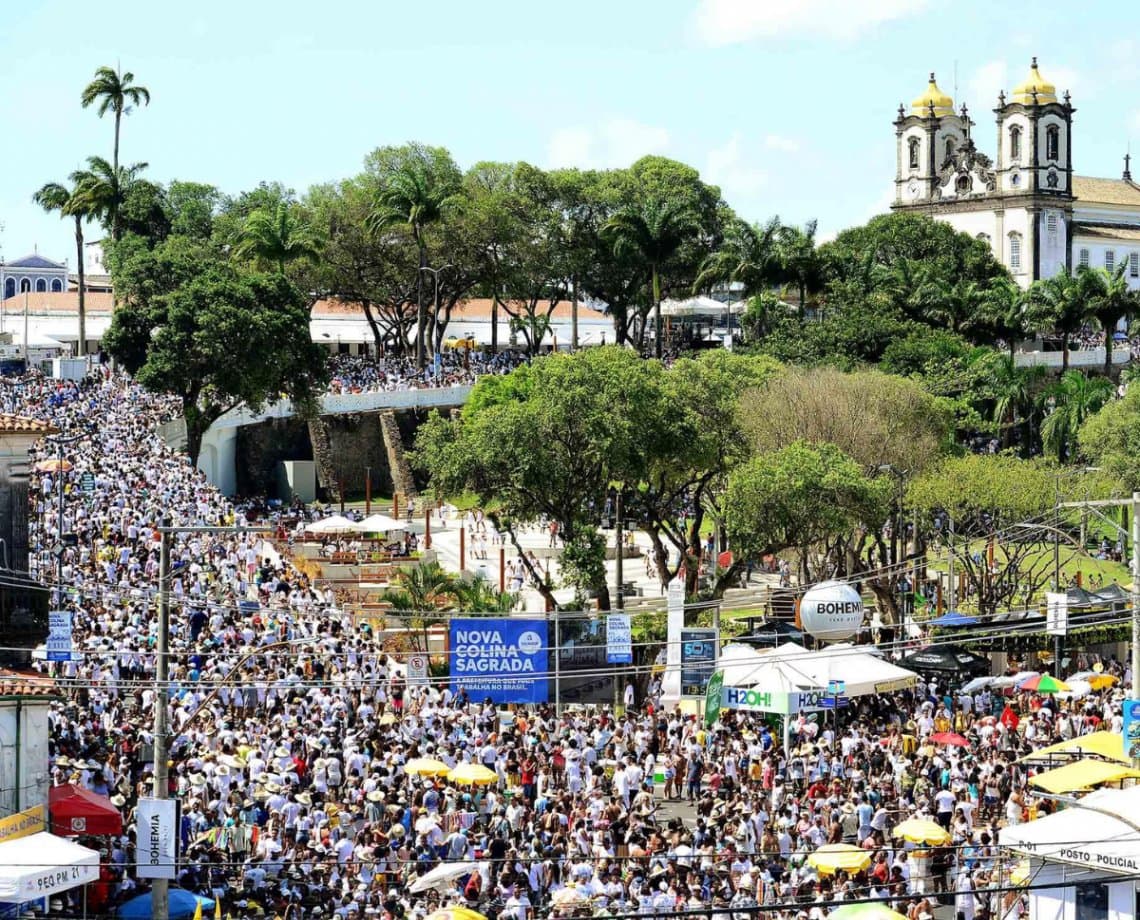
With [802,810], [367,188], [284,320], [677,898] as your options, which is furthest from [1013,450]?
[677,898]

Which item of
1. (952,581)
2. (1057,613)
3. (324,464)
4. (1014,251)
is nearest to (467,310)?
(324,464)

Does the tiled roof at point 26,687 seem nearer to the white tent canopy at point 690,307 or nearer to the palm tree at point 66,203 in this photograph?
the palm tree at point 66,203

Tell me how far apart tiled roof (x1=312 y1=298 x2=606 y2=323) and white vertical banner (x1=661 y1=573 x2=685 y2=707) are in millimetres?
48536

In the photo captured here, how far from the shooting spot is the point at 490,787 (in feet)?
92.2

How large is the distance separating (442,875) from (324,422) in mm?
46446

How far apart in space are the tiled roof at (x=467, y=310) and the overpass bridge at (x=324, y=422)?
489 inches

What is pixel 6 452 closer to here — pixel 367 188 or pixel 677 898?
pixel 677 898

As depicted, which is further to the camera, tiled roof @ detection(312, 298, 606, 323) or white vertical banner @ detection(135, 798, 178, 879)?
tiled roof @ detection(312, 298, 606, 323)

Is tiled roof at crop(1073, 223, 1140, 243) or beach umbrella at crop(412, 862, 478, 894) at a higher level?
tiled roof at crop(1073, 223, 1140, 243)

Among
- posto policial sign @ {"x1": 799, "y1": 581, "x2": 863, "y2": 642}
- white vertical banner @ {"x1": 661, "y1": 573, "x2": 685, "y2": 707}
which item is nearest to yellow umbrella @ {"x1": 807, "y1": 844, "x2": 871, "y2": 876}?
white vertical banner @ {"x1": 661, "y1": 573, "x2": 685, "y2": 707}

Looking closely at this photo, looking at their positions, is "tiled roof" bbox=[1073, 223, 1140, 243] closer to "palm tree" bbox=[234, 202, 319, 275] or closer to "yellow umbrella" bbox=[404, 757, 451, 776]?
"palm tree" bbox=[234, 202, 319, 275]

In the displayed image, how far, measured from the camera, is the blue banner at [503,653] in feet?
102

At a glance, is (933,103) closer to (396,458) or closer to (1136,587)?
(396,458)

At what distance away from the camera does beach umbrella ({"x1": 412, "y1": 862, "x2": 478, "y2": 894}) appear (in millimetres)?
22538
